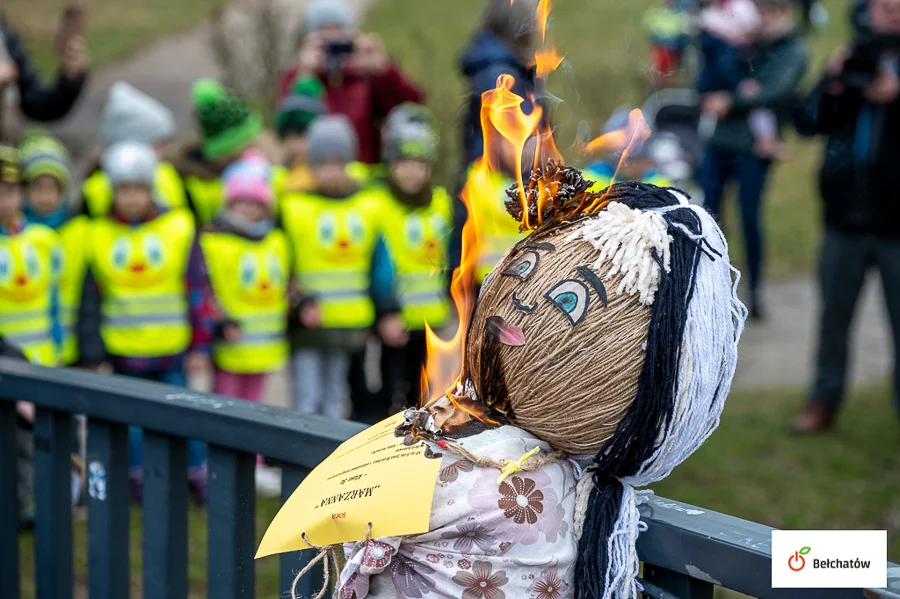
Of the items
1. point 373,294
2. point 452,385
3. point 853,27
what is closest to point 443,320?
point 373,294

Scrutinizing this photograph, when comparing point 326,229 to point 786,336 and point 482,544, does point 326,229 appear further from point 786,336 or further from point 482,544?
point 786,336

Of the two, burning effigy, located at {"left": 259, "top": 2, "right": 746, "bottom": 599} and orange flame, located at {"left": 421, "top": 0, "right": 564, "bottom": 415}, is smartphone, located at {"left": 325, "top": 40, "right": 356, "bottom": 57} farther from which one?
burning effigy, located at {"left": 259, "top": 2, "right": 746, "bottom": 599}

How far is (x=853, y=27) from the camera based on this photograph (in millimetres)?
5105

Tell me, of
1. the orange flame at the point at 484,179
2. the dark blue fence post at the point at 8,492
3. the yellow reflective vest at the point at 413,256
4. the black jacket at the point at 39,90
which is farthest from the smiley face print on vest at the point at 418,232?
the orange flame at the point at 484,179

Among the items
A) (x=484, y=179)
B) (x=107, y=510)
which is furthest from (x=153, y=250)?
(x=484, y=179)

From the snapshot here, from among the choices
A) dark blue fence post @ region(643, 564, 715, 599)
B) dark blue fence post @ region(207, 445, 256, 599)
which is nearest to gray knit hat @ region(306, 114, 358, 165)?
dark blue fence post @ region(207, 445, 256, 599)

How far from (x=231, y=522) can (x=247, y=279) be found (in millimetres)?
2398

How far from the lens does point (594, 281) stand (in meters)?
1.77

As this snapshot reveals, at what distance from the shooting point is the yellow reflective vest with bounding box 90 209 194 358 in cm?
441

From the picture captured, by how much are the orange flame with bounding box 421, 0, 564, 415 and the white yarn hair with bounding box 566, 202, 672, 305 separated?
0.16 metres

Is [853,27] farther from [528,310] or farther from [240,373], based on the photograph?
[528,310]

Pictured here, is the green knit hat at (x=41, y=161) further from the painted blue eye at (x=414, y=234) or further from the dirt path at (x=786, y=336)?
the dirt path at (x=786, y=336)

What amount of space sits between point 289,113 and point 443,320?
151cm

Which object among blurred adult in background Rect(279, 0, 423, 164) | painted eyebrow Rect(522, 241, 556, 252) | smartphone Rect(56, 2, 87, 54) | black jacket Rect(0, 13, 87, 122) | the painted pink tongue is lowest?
the painted pink tongue
